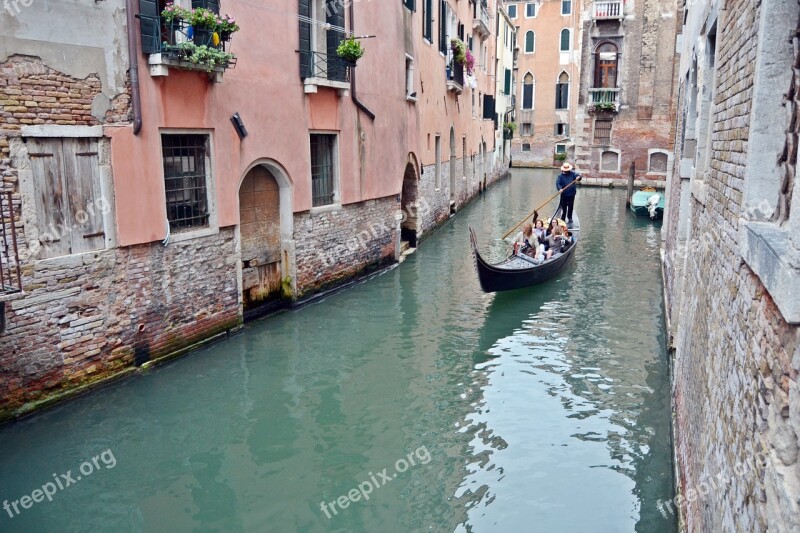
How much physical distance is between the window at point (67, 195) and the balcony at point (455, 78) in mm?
12156

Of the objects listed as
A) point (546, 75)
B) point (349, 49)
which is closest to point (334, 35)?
point (349, 49)

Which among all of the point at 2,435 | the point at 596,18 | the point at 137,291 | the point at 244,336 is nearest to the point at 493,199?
the point at 596,18

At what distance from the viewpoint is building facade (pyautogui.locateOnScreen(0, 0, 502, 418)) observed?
553cm

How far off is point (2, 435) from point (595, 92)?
80.5 ft

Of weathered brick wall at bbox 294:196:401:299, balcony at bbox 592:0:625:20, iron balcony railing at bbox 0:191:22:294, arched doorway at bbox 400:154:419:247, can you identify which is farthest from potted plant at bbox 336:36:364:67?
balcony at bbox 592:0:625:20

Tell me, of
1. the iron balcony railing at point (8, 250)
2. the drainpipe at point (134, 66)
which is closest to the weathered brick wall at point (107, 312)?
the iron balcony railing at point (8, 250)

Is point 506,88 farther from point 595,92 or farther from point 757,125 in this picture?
point 757,125

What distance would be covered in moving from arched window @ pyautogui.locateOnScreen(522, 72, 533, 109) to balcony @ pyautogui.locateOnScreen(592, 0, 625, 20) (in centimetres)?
844

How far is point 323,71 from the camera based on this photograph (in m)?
9.16

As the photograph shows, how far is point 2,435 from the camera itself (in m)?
5.31

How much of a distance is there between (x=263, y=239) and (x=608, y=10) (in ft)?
69.2

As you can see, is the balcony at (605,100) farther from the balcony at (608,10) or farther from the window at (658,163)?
the balcony at (608,10)

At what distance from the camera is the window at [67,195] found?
562cm

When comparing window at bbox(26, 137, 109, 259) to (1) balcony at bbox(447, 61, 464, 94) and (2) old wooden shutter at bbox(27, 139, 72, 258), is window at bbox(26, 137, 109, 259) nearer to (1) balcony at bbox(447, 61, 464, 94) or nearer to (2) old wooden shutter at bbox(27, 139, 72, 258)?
(2) old wooden shutter at bbox(27, 139, 72, 258)
